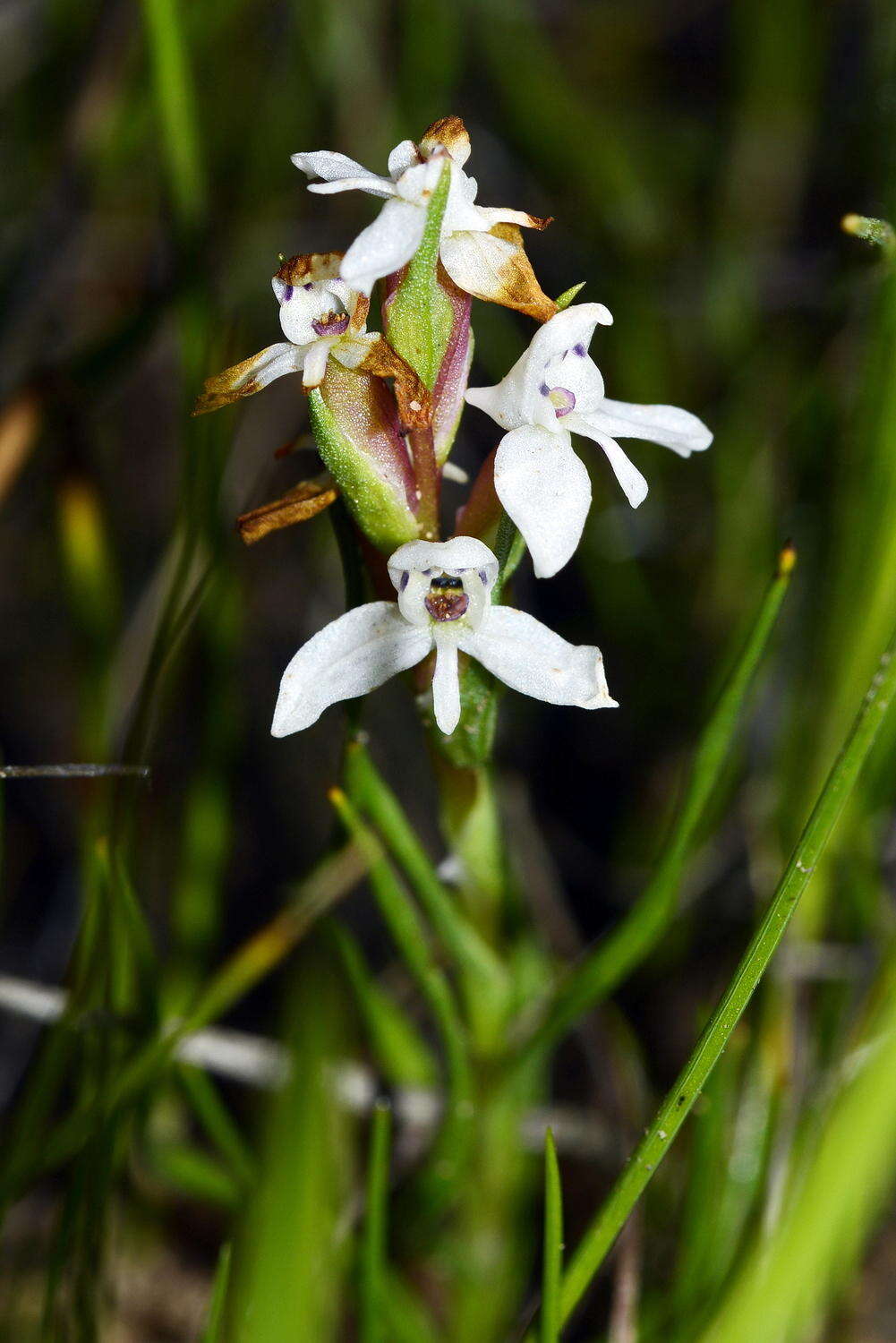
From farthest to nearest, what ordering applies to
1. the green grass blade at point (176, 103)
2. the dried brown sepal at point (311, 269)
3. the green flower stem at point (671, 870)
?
the green grass blade at point (176, 103), the green flower stem at point (671, 870), the dried brown sepal at point (311, 269)

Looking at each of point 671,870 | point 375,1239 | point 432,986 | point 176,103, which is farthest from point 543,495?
point 176,103

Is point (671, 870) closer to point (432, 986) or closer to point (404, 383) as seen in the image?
point (432, 986)

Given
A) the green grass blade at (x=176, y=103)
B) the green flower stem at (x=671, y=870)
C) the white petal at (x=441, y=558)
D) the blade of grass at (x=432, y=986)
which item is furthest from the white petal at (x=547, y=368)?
the green grass blade at (x=176, y=103)

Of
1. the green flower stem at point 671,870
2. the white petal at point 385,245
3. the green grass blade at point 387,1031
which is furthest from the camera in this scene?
the green grass blade at point 387,1031

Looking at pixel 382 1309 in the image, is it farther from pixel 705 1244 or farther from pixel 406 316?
pixel 406 316

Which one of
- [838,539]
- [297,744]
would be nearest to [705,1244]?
[838,539]

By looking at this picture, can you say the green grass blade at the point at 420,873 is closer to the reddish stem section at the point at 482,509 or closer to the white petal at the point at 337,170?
the reddish stem section at the point at 482,509

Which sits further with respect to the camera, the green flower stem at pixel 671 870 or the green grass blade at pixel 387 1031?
the green grass blade at pixel 387 1031
